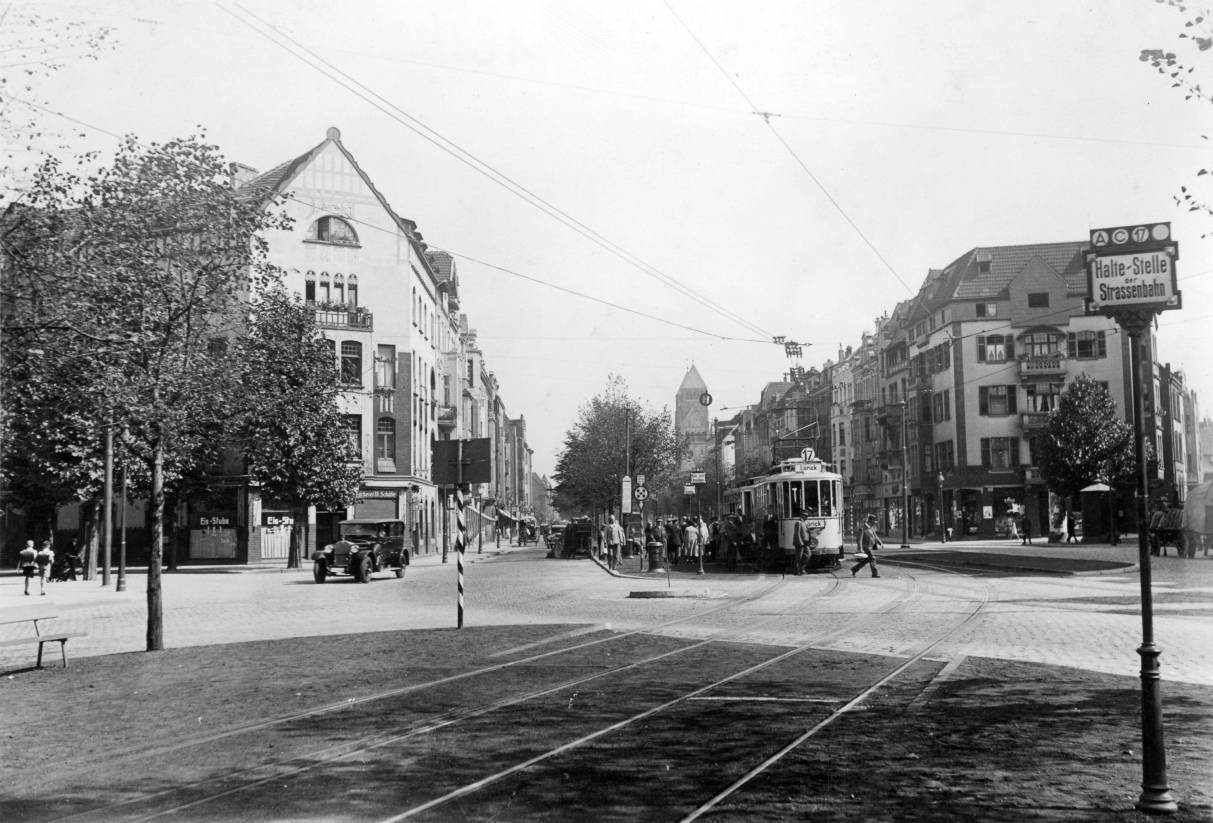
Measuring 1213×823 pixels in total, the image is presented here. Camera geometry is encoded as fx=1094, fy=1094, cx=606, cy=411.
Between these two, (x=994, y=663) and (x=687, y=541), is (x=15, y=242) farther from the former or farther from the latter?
(x=687, y=541)

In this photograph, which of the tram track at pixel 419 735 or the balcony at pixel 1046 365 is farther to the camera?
the balcony at pixel 1046 365

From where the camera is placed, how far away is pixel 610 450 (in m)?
70.4

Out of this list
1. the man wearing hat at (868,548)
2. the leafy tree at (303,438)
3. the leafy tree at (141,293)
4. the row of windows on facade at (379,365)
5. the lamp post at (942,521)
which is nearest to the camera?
the leafy tree at (141,293)

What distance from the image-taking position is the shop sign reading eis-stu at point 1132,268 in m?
6.22

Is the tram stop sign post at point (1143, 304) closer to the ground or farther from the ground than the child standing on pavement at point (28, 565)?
farther from the ground

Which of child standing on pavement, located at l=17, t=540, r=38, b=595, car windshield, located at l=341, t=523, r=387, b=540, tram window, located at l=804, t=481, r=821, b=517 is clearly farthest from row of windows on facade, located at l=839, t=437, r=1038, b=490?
child standing on pavement, located at l=17, t=540, r=38, b=595

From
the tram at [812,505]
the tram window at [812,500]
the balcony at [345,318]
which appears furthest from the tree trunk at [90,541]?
the tram window at [812,500]

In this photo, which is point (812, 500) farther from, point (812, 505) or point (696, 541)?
point (696, 541)

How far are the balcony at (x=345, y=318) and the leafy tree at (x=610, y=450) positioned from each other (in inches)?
840

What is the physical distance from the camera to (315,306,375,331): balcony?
170 feet

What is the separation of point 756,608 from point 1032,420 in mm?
51809

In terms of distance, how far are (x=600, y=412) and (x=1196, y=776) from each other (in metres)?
66.9

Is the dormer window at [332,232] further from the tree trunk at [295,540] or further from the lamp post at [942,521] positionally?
the lamp post at [942,521]

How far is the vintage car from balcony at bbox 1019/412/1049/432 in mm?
44253
